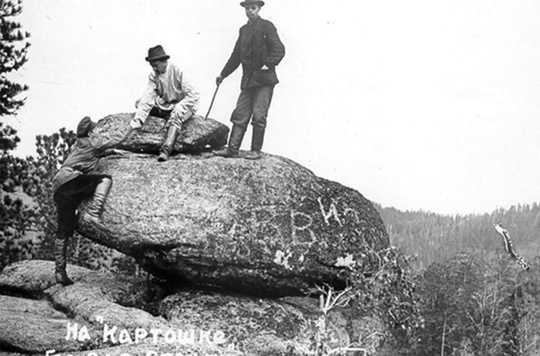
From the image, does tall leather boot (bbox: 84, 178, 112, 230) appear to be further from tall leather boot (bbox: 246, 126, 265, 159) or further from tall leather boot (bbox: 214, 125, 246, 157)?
tall leather boot (bbox: 246, 126, 265, 159)

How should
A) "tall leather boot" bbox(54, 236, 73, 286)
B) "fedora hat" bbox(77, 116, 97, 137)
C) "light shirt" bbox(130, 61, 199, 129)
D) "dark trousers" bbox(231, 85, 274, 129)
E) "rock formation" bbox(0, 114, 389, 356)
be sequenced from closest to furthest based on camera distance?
"rock formation" bbox(0, 114, 389, 356), "fedora hat" bbox(77, 116, 97, 137), "tall leather boot" bbox(54, 236, 73, 286), "light shirt" bbox(130, 61, 199, 129), "dark trousers" bbox(231, 85, 274, 129)

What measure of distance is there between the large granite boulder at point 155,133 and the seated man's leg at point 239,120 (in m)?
0.48

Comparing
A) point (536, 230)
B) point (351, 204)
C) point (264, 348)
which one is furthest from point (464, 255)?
point (536, 230)

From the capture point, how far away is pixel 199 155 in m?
14.4

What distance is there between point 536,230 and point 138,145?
98735mm

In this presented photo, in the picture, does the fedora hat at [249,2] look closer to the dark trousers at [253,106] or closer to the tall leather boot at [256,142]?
the dark trousers at [253,106]

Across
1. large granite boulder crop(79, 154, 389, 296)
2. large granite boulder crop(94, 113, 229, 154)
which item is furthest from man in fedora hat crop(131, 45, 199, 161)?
large granite boulder crop(79, 154, 389, 296)

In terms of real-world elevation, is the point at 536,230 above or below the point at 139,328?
above

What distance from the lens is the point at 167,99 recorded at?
14.2m

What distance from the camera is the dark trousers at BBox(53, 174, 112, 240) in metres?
12.8

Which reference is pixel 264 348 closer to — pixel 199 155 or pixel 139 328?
pixel 139 328

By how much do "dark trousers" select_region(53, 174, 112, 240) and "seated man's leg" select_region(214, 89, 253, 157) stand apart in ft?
9.22

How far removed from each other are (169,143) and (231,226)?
7.45ft

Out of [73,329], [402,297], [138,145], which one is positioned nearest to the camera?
[73,329]
